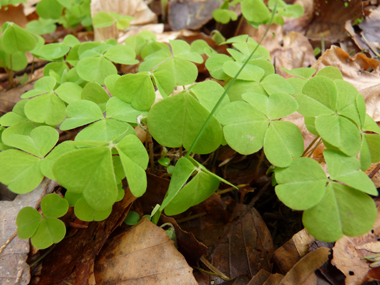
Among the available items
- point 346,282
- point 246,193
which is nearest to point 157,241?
point 246,193

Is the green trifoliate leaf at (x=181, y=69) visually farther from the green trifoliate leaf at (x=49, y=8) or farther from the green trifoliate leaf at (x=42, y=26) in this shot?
the green trifoliate leaf at (x=42, y=26)

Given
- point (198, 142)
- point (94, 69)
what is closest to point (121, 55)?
point (94, 69)

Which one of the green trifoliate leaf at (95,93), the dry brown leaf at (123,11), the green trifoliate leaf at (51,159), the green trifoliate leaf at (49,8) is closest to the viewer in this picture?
the green trifoliate leaf at (51,159)

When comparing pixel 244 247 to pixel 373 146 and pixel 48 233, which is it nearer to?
pixel 373 146

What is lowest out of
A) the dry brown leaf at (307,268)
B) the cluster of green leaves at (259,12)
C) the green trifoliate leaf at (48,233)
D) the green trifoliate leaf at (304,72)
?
the green trifoliate leaf at (48,233)

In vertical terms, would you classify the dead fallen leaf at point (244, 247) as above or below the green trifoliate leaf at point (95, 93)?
below

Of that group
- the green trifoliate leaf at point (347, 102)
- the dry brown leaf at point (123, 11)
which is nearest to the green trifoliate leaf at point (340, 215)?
the green trifoliate leaf at point (347, 102)

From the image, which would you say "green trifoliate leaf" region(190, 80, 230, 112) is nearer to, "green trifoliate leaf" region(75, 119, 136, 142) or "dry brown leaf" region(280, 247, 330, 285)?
"green trifoliate leaf" region(75, 119, 136, 142)
